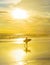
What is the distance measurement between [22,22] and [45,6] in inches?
7.0

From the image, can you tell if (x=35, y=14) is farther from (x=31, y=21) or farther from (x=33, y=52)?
(x=33, y=52)

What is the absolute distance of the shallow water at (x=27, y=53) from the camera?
82cm

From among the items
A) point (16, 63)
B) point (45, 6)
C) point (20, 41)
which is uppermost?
point (45, 6)

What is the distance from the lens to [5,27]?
0.83 metres

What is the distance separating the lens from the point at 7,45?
0.82m

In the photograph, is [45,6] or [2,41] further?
[45,6]

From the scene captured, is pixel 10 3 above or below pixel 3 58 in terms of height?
above

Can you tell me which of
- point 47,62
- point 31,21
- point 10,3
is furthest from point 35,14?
point 47,62

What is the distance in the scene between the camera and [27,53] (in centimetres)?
83

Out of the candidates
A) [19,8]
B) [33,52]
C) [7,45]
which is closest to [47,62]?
[33,52]

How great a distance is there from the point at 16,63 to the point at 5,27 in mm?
192

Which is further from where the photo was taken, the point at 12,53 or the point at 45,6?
the point at 45,6

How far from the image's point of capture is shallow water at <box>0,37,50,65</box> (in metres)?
0.82

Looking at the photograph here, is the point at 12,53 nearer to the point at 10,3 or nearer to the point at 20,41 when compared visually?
the point at 20,41
